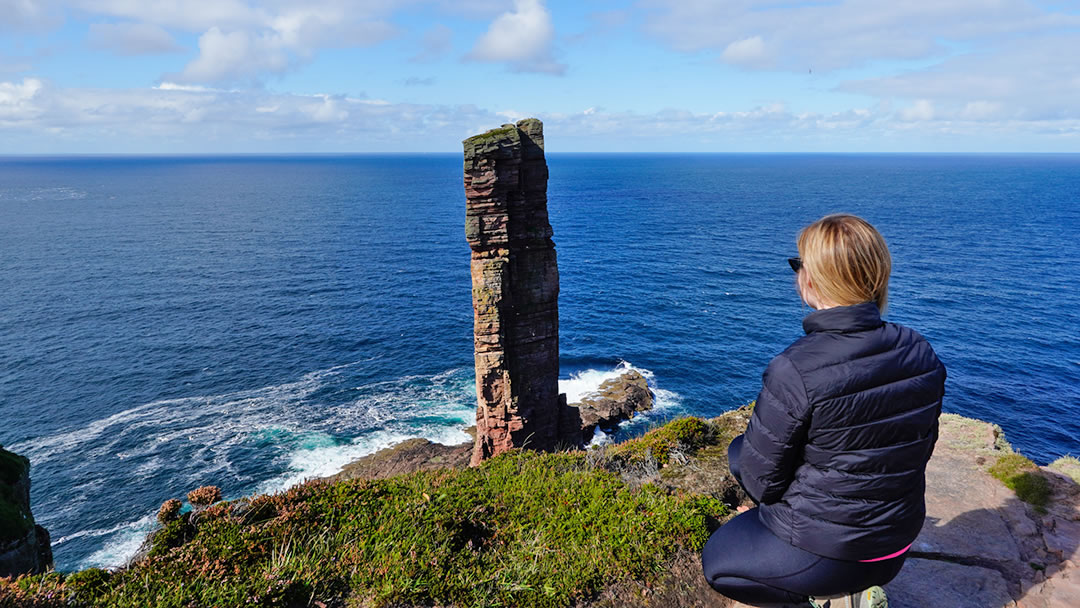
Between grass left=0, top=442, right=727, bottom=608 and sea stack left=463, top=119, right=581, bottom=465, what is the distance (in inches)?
753

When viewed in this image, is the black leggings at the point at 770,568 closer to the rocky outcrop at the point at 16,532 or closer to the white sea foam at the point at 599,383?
the rocky outcrop at the point at 16,532

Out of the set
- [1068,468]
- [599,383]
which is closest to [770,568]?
[1068,468]

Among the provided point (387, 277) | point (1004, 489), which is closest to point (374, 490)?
point (1004, 489)

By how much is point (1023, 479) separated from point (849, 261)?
39.8 ft

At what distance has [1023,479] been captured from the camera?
12.4 metres

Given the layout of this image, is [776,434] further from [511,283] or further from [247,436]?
[247,436]

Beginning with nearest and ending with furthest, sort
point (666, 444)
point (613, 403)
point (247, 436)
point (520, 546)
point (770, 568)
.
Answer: point (770, 568) → point (520, 546) → point (666, 444) → point (247, 436) → point (613, 403)

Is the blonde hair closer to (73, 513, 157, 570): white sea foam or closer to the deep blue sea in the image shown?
(73, 513, 157, 570): white sea foam

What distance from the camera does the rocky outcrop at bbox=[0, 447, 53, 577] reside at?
51.8 feet

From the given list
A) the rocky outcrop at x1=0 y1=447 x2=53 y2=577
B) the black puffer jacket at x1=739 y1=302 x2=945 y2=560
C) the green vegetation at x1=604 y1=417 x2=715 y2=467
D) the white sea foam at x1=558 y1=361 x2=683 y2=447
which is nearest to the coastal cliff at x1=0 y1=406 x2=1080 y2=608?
the green vegetation at x1=604 y1=417 x2=715 y2=467

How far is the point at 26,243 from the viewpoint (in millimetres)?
100375

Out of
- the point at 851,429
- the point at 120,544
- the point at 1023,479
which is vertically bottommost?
the point at 120,544

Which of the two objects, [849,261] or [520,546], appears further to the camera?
[520,546]

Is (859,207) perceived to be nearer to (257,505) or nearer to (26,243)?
(257,505)
